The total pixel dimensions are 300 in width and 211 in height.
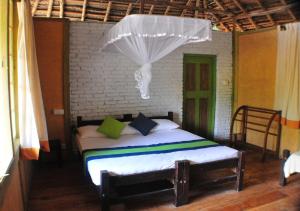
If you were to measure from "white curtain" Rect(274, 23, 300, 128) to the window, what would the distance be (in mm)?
4124

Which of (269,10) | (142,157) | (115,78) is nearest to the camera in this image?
(142,157)

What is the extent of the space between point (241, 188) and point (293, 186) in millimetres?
752

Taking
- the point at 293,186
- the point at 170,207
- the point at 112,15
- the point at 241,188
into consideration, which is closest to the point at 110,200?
the point at 170,207

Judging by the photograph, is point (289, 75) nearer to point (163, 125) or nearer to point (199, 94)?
point (199, 94)

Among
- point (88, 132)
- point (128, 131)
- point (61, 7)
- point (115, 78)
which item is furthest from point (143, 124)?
point (61, 7)

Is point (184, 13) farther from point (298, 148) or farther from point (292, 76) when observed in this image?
point (298, 148)

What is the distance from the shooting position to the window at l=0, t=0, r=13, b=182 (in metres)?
2.32

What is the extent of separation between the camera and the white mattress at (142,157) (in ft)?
9.49

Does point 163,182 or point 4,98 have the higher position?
point 4,98

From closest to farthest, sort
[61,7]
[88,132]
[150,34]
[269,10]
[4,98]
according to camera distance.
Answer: [4,98] → [150,34] → [88,132] → [269,10] → [61,7]

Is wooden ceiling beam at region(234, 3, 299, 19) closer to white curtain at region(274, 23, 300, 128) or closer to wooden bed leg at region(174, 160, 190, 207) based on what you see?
white curtain at region(274, 23, 300, 128)

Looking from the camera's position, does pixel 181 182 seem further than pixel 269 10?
No

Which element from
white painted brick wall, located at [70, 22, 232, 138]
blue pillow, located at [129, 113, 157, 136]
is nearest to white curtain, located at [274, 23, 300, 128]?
white painted brick wall, located at [70, 22, 232, 138]

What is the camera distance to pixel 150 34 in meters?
2.93
